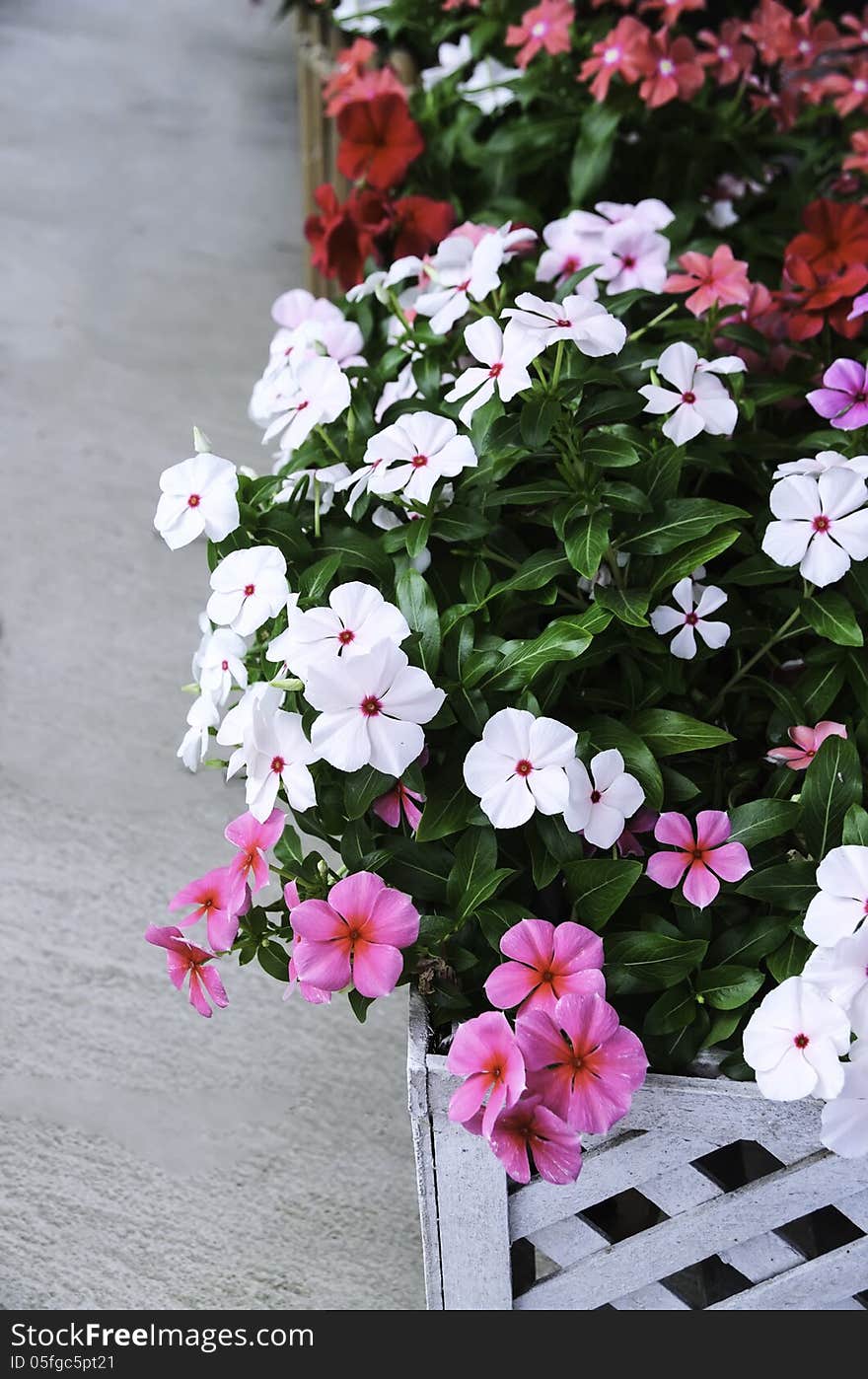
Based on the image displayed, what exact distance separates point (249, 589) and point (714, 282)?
1.71ft

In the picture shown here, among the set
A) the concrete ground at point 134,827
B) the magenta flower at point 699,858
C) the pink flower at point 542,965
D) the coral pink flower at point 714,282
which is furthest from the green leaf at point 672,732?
the concrete ground at point 134,827

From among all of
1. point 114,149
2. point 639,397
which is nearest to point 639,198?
point 639,397

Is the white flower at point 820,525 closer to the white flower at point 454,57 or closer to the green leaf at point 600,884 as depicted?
the green leaf at point 600,884

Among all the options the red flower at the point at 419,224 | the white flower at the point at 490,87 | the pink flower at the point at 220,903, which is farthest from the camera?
the white flower at the point at 490,87

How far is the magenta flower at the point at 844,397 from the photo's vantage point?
0.95 m

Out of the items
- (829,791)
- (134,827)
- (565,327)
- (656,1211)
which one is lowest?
(134,827)

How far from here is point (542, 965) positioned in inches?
29.5

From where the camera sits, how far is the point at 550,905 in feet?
2.94

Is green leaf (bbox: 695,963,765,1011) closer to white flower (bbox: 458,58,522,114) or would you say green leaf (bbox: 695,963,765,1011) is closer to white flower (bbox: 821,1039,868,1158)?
white flower (bbox: 821,1039,868,1158)

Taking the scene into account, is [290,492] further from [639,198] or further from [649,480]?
[639,198]

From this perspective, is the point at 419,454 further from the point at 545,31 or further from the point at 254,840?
the point at 545,31

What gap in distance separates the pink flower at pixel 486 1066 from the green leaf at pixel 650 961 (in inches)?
4.5

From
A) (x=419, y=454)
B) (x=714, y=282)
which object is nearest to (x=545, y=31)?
(x=714, y=282)
